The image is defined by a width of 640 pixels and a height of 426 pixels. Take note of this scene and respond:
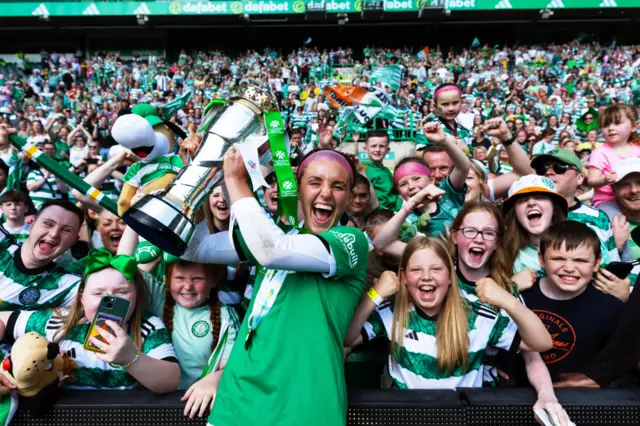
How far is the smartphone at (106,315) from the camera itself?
5.53 feet

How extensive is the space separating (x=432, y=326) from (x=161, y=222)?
45.6 inches

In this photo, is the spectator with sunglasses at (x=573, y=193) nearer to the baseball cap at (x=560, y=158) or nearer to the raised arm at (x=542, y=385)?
the baseball cap at (x=560, y=158)

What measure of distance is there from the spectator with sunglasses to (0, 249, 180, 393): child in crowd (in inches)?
92.4

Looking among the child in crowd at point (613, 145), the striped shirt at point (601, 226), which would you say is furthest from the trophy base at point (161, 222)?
the child in crowd at point (613, 145)

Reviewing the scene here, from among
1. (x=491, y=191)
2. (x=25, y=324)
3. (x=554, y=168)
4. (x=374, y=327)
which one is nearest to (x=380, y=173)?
(x=491, y=191)

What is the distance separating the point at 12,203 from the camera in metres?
3.90

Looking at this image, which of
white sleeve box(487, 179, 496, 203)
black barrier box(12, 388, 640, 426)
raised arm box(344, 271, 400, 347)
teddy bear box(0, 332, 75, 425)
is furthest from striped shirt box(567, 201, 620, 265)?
teddy bear box(0, 332, 75, 425)

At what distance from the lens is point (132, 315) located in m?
2.09

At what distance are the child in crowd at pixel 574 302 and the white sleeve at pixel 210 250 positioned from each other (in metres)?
1.36

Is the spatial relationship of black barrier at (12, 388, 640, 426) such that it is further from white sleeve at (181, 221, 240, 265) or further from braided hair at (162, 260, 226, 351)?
white sleeve at (181, 221, 240, 265)

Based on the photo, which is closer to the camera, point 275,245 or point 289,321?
point 275,245

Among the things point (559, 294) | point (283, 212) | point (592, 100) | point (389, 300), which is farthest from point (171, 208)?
point (592, 100)

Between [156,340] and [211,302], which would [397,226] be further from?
[156,340]

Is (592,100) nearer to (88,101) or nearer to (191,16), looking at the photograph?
(88,101)
